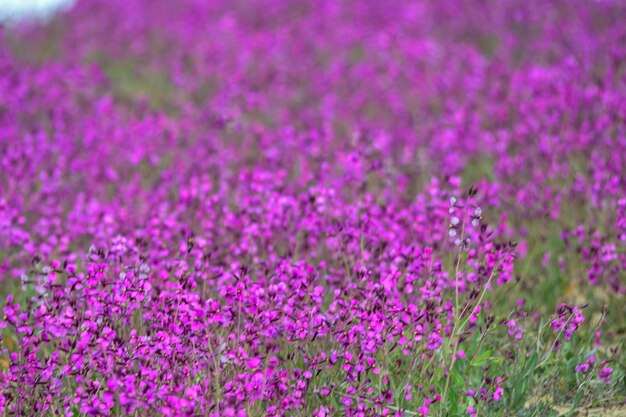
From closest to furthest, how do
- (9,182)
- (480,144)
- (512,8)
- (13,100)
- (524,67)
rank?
1. (9,182)
2. (480,144)
3. (13,100)
4. (524,67)
5. (512,8)

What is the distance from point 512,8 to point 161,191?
6318mm

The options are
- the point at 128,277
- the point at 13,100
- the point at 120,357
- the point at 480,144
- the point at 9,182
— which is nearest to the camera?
the point at 120,357

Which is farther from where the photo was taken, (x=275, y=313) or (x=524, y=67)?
(x=524, y=67)

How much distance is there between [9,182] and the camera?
20.3 ft

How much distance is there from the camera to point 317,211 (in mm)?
5008

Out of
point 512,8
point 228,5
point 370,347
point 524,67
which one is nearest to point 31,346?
point 370,347

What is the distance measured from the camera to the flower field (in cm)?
362

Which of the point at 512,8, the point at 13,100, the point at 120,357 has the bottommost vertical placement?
the point at 512,8

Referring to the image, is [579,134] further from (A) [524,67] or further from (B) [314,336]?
(B) [314,336]

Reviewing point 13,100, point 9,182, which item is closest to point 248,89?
point 13,100

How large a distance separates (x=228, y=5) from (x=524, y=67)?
18.4 ft

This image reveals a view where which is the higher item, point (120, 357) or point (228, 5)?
point (120, 357)

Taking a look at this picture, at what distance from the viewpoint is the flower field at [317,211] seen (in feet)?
11.9

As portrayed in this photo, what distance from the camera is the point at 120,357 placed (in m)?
3.39
